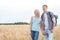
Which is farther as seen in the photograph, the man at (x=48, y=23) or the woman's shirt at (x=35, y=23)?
the woman's shirt at (x=35, y=23)

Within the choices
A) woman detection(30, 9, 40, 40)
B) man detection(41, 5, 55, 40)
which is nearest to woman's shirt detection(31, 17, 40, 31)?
woman detection(30, 9, 40, 40)

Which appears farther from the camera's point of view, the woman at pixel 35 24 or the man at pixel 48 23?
the woman at pixel 35 24

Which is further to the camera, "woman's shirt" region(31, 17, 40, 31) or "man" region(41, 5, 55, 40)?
"woman's shirt" region(31, 17, 40, 31)

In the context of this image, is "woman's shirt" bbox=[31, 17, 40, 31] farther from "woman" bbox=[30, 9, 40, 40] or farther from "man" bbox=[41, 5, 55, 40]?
"man" bbox=[41, 5, 55, 40]

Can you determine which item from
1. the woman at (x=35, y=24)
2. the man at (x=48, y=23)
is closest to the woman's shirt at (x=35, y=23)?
the woman at (x=35, y=24)

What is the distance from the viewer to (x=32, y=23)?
27.7ft

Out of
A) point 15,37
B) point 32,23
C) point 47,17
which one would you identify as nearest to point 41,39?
point 15,37

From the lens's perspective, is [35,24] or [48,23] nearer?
[48,23]

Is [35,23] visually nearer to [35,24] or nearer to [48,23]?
[35,24]

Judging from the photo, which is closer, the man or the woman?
the man

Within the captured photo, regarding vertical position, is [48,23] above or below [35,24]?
above

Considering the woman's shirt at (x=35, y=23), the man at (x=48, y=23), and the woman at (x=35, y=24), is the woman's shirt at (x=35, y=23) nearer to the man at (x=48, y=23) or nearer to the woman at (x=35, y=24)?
the woman at (x=35, y=24)

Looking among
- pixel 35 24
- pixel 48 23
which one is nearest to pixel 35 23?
pixel 35 24

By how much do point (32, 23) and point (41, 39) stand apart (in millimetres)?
3039
